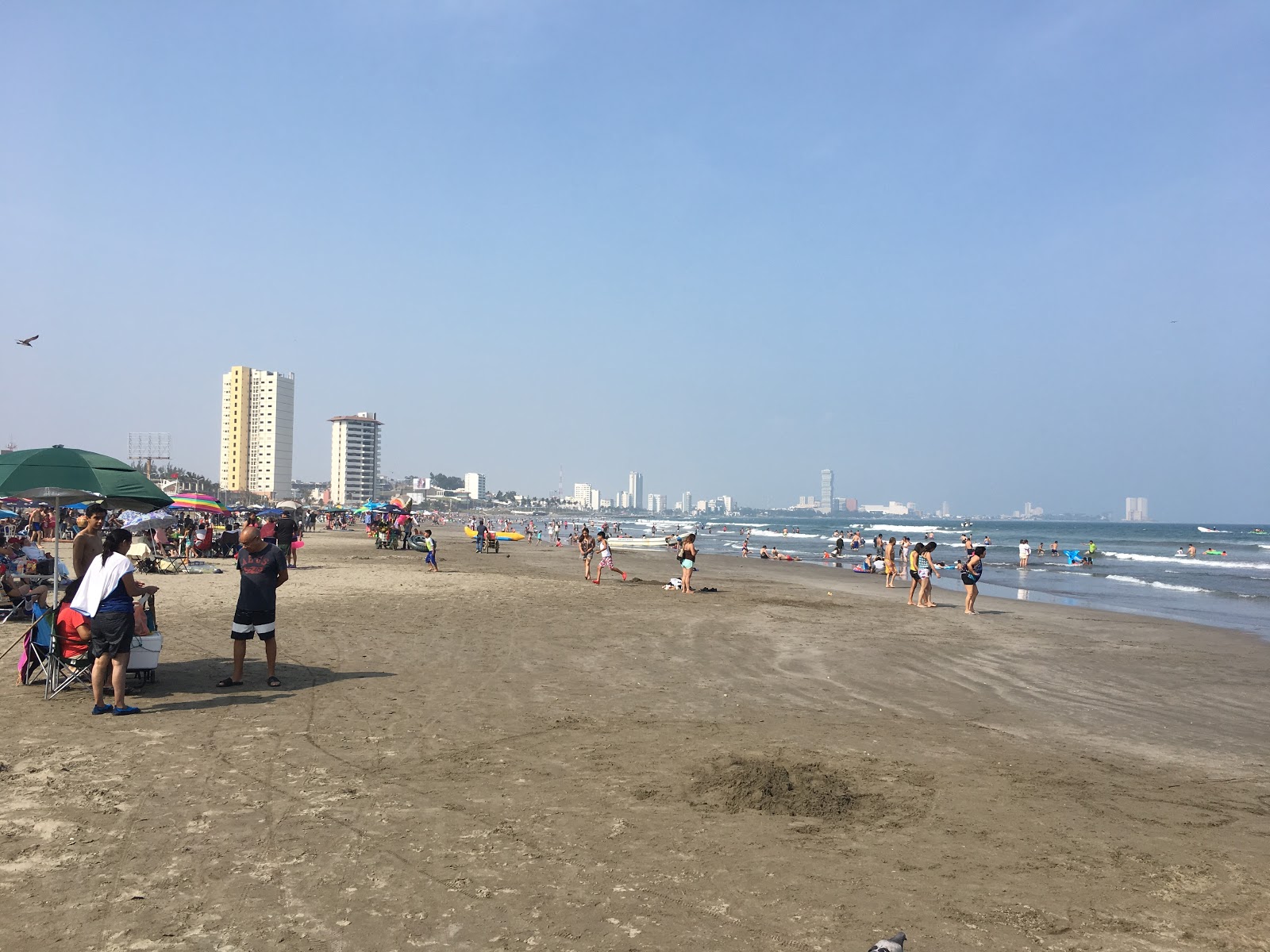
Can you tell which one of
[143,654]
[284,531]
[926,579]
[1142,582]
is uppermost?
[284,531]

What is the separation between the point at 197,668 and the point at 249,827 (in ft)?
16.7

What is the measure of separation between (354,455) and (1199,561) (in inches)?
6571

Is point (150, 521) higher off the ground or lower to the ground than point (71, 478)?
lower

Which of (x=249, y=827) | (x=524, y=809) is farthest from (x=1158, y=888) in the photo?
(x=249, y=827)

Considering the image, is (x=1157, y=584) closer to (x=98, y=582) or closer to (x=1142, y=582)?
(x=1142, y=582)

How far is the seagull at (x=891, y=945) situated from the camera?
3.26 metres

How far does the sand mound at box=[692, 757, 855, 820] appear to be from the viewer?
17.2 ft

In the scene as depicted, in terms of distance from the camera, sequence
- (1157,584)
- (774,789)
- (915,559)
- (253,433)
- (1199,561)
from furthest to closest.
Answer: (253,433)
(1199,561)
(1157,584)
(915,559)
(774,789)

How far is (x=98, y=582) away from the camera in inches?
267

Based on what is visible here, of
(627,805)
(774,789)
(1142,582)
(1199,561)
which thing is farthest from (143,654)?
(1199,561)

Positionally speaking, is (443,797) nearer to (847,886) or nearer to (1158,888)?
(847,886)

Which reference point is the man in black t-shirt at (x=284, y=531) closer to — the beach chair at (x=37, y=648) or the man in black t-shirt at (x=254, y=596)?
the beach chair at (x=37, y=648)

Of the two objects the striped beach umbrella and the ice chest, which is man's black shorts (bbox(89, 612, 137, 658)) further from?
the striped beach umbrella

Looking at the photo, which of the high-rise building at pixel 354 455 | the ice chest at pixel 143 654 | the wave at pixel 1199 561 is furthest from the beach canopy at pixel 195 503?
the high-rise building at pixel 354 455
